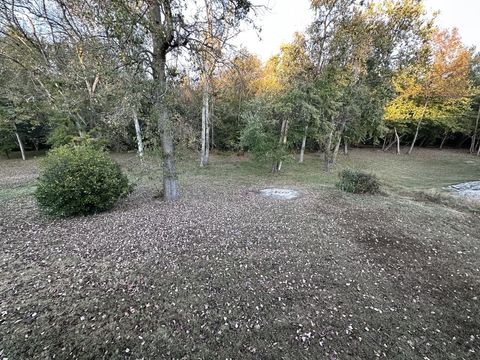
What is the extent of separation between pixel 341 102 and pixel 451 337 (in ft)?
38.3

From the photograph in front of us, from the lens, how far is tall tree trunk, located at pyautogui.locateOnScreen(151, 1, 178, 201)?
4859mm

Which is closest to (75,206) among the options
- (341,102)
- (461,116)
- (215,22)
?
(215,22)

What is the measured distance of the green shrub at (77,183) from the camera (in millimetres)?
5055

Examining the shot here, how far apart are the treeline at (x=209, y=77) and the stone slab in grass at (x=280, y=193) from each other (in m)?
3.32

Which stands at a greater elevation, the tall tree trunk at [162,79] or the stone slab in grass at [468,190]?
the tall tree trunk at [162,79]

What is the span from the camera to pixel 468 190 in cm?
888

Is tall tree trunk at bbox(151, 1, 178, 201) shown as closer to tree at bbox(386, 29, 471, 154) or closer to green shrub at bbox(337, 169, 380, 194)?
green shrub at bbox(337, 169, 380, 194)

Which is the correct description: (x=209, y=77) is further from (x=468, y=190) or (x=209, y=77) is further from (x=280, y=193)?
(x=468, y=190)

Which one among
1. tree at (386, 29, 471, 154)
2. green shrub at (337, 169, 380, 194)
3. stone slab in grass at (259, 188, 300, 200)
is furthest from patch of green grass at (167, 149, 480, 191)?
tree at (386, 29, 471, 154)

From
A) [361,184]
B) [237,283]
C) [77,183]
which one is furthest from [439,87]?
[77,183]

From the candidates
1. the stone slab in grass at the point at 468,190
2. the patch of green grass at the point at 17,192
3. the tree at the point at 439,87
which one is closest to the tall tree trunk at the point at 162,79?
the patch of green grass at the point at 17,192

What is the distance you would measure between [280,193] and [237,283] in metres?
5.44

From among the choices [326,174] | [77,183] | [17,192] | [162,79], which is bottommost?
[17,192]

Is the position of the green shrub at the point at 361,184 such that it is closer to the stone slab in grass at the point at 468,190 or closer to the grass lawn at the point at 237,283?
the grass lawn at the point at 237,283
